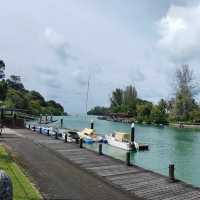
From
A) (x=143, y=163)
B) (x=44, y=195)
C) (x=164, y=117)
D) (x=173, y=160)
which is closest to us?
(x=44, y=195)

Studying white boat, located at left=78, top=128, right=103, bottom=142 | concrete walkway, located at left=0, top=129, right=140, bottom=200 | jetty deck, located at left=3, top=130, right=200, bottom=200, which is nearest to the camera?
concrete walkway, located at left=0, top=129, right=140, bottom=200

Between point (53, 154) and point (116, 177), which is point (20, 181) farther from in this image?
point (53, 154)

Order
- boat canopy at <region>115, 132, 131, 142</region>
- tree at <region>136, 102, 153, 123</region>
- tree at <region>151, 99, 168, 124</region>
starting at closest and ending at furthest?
boat canopy at <region>115, 132, 131, 142</region> → tree at <region>151, 99, 168, 124</region> → tree at <region>136, 102, 153, 123</region>

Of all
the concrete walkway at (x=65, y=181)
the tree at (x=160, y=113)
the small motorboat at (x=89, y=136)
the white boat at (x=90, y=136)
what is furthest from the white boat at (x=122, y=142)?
Result: the tree at (x=160, y=113)

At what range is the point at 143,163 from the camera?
40.7 m

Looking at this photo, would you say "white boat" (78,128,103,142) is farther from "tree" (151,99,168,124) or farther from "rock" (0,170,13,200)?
"tree" (151,99,168,124)

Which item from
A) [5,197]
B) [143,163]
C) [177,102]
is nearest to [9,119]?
[143,163]

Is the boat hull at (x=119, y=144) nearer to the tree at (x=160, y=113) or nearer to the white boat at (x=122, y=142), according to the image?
the white boat at (x=122, y=142)

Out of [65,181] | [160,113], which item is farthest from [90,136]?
[160,113]

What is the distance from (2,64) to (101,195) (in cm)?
12056

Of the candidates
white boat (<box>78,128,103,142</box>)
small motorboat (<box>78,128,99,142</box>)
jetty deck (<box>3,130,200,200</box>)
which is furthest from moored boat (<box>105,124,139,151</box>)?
jetty deck (<box>3,130,200,200</box>)

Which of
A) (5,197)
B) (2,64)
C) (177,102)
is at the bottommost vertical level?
(5,197)

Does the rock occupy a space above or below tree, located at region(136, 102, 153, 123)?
below

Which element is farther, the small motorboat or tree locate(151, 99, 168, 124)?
tree locate(151, 99, 168, 124)
